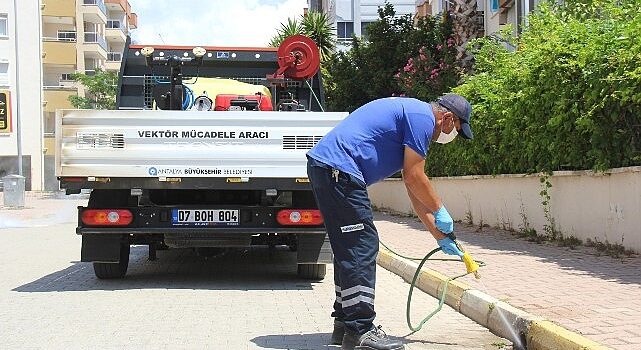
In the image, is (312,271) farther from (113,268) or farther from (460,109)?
(460,109)

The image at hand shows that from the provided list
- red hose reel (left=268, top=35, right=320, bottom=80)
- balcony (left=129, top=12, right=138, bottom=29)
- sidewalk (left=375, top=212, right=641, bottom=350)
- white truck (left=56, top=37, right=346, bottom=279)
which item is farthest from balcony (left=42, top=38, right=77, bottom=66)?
white truck (left=56, top=37, right=346, bottom=279)

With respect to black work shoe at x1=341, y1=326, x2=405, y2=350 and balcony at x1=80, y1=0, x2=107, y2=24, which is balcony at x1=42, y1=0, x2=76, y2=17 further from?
black work shoe at x1=341, y1=326, x2=405, y2=350

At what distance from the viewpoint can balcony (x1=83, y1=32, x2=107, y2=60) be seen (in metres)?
64.4

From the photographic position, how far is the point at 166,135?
8.80 meters

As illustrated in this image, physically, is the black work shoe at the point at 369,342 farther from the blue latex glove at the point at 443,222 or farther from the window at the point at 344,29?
the window at the point at 344,29

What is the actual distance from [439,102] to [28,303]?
15.3ft

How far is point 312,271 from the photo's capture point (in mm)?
9938

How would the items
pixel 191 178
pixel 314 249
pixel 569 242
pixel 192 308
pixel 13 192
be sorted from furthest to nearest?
pixel 13 192
pixel 569 242
pixel 314 249
pixel 191 178
pixel 192 308

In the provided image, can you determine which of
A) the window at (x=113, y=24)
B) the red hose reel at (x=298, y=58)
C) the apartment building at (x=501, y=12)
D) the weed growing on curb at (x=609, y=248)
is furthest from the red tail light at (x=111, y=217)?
the window at (x=113, y=24)

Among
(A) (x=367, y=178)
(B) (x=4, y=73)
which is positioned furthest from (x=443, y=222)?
(B) (x=4, y=73)

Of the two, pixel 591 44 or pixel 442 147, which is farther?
pixel 442 147

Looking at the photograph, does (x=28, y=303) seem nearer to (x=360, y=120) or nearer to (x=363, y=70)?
(x=360, y=120)

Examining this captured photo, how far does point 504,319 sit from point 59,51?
195ft

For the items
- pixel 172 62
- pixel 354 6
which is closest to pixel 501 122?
pixel 172 62
